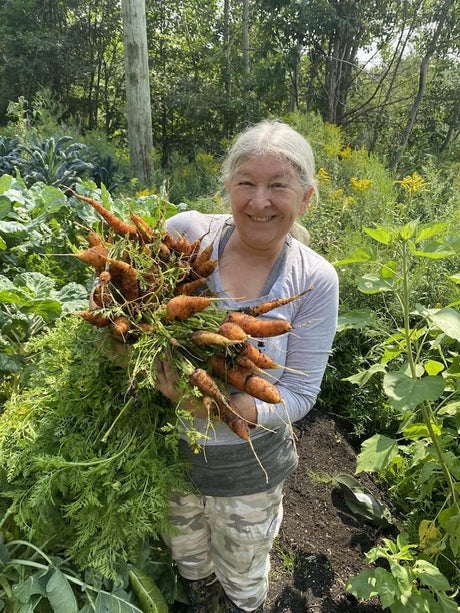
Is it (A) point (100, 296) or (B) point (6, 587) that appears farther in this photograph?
(B) point (6, 587)

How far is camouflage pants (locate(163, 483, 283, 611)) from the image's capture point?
143 cm

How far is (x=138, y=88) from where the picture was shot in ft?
14.2

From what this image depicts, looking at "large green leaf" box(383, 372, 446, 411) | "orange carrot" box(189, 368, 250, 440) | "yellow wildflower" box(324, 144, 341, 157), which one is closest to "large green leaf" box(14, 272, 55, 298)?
"orange carrot" box(189, 368, 250, 440)

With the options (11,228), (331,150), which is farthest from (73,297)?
(331,150)

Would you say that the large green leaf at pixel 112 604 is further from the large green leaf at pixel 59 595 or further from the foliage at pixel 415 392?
the foliage at pixel 415 392

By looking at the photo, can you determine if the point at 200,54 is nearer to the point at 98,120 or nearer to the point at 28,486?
the point at 98,120

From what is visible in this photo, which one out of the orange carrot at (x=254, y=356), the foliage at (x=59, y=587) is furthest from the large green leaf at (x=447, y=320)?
the foliage at (x=59, y=587)

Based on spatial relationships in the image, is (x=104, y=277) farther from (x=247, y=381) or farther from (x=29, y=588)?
(x=29, y=588)

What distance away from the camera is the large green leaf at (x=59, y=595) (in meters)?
1.22

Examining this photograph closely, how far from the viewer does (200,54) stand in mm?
9266

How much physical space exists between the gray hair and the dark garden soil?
1.67 metres

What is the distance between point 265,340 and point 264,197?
42cm

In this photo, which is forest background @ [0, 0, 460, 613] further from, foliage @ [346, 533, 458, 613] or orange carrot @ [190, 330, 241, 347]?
orange carrot @ [190, 330, 241, 347]

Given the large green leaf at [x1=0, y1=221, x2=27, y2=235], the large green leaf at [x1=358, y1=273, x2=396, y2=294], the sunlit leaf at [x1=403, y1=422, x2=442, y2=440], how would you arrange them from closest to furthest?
the large green leaf at [x1=358, y1=273, x2=396, y2=294]
the sunlit leaf at [x1=403, y1=422, x2=442, y2=440]
the large green leaf at [x1=0, y1=221, x2=27, y2=235]
